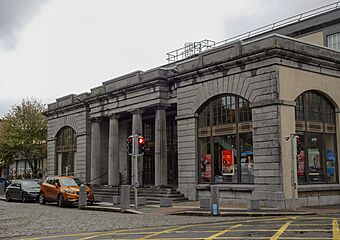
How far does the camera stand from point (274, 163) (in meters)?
19.8

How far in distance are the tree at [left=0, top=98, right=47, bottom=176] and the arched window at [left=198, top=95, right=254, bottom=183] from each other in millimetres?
27207

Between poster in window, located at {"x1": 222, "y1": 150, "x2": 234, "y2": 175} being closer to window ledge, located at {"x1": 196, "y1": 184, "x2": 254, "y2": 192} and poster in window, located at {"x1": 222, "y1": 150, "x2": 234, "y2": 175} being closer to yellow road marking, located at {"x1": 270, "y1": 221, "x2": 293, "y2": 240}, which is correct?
window ledge, located at {"x1": 196, "y1": 184, "x2": 254, "y2": 192}

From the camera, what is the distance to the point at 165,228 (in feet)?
44.1

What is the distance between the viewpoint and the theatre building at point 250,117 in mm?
20125

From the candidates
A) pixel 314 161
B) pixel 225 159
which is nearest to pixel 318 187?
pixel 314 161

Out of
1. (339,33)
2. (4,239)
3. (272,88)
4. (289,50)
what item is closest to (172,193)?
(272,88)

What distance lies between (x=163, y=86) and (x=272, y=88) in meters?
8.02

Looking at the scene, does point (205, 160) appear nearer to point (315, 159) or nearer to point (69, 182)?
point (315, 159)

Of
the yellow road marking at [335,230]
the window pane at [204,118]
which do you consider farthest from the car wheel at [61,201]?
the yellow road marking at [335,230]

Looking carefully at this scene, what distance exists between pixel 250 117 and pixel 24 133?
3086cm

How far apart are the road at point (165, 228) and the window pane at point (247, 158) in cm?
532

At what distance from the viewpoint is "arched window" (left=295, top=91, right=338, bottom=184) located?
21219 mm

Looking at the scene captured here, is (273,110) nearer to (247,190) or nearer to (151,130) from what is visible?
(247,190)

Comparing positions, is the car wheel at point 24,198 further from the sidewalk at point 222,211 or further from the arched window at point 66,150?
the sidewalk at point 222,211
